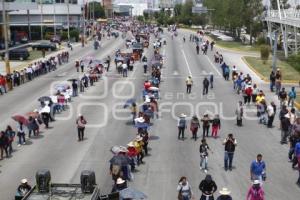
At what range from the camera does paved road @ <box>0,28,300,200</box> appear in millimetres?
19188

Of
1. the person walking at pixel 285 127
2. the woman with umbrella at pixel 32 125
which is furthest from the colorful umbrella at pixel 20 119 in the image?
the person walking at pixel 285 127

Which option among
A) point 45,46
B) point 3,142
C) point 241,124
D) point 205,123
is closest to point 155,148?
point 205,123

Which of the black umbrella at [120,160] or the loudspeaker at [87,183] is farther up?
the loudspeaker at [87,183]

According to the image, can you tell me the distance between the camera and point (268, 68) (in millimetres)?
52500

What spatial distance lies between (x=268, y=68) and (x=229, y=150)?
33.8 metres

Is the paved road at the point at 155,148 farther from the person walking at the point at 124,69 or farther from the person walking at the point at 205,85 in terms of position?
the person walking at the point at 124,69

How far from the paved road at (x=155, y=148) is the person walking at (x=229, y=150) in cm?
31

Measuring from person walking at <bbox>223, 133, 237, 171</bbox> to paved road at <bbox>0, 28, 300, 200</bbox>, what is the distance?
313 millimetres

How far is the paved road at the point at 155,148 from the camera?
1919 centimetres

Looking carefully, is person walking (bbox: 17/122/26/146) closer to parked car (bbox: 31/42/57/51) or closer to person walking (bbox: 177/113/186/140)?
person walking (bbox: 177/113/186/140)

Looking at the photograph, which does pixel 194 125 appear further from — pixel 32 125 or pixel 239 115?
pixel 32 125

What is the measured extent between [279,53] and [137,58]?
21450 mm

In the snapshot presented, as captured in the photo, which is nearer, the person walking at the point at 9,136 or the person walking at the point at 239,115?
the person walking at the point at 9,136

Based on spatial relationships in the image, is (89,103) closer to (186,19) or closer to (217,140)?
(217,140)
